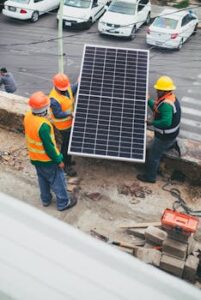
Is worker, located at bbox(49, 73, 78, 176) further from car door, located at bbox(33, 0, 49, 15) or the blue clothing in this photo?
car door, located at bbox(33, 0, 49, 15)

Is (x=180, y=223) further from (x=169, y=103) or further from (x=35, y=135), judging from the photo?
(x=35, y=135)

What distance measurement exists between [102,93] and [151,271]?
13.5 feet

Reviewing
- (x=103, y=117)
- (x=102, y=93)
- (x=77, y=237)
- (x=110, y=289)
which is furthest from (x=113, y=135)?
(x=110, y=289)

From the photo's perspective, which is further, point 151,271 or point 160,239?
point 160,239

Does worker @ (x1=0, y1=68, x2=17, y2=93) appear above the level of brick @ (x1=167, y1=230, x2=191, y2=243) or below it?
below

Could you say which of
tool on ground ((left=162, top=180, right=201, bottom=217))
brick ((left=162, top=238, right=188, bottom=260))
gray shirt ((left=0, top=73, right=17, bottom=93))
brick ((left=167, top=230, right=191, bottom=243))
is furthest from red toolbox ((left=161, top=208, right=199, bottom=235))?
gray shirt ((left=0, top=73, right=17, bottom=93))

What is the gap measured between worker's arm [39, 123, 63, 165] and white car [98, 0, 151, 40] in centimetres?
1728

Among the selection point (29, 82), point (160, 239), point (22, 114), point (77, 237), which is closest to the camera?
point (77, 237)

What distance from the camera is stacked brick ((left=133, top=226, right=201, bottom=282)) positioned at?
543cm

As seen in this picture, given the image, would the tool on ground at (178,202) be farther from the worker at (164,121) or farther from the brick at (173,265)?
the brick at (173,265)

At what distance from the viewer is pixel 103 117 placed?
7.13 meters

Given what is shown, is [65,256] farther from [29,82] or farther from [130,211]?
[29,82]

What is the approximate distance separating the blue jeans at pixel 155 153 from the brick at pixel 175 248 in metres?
1.58

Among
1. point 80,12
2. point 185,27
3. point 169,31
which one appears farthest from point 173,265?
point 80,12
